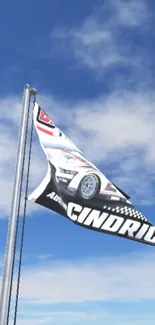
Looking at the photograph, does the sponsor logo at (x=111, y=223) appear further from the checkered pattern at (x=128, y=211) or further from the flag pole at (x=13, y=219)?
the flag pole at (x=13, y=219)

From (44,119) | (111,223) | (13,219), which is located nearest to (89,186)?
(111,223)

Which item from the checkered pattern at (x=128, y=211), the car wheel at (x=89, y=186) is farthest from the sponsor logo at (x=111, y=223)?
the car wheel at (x=89, y=186)

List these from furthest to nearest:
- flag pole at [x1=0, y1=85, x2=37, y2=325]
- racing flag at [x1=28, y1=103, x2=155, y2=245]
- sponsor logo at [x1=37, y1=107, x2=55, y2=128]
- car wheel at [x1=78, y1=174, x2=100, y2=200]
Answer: sponsor logo at [x1=37, y1=107, x2=55, y2=128], car wheel at [x1=78, y1=174, x2=100, y2=200], racing flag at [x1=28, y1=103, x2=155, y2=245], flag pole at [x1=0, y1=85, x2=37, y2=325]

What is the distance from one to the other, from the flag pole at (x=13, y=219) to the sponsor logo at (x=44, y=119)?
805 mm

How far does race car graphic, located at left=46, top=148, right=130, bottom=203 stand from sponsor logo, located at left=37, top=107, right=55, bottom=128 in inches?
42.4

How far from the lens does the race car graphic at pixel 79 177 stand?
1326 centimetres

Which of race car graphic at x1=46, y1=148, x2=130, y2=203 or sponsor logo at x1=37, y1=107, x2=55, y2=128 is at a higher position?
sponsor logo at x1=37, y1=107, x2=55, y2=128

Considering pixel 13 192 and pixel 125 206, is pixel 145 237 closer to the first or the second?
pixel 125 206

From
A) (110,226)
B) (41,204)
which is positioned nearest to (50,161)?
(41,204)

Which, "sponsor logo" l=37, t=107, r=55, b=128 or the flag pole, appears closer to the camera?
the flag pole

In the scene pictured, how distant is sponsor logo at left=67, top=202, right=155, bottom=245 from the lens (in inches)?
506

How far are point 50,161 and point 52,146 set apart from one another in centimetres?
70

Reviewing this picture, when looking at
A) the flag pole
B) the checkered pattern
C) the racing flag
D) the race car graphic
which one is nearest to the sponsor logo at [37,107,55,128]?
the racing flag

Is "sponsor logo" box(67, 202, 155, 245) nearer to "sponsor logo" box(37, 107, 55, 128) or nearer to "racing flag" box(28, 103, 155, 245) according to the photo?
"racing flag" box(28, 103, 155, 245)
